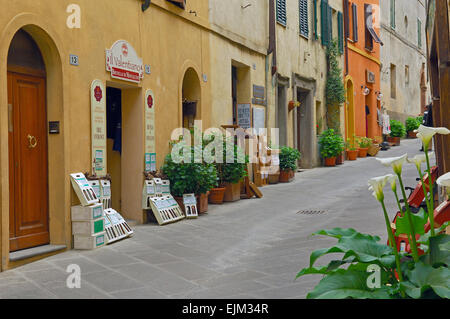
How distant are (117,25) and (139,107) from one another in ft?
4.16

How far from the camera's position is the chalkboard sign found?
12.4 metres

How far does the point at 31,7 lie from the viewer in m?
5.89

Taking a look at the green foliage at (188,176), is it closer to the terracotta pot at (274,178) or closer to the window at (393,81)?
the terracotta pot at (274,178)

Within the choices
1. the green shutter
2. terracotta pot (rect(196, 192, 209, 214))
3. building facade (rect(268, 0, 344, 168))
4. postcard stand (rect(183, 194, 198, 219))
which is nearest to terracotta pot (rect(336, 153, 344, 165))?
building facade (rect(268, 0, 344, 168))

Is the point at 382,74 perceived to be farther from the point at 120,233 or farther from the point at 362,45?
the point at 120,233

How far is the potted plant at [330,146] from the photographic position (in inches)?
663

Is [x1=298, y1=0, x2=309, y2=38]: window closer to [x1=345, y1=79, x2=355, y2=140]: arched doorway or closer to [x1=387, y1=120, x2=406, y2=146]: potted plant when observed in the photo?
[x1=345, y1=79, x2=355, y2=140]: arched doorway

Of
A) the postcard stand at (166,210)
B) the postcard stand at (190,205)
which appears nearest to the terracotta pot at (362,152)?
the postcard stand at (190,205)

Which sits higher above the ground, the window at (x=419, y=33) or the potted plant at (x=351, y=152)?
the window at (x=419, y=33)

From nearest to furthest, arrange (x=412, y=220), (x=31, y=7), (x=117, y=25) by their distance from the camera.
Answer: (x=412, y=220) < (x=31, y=7) < (x=117, y=25)

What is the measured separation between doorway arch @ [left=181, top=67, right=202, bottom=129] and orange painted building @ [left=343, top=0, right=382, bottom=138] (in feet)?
34.3

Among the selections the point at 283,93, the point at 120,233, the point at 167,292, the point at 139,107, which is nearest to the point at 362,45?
the point at 283,93

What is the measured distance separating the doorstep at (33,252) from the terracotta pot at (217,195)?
402 cm

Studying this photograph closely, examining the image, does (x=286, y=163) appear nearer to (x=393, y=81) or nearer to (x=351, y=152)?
(x=351, y=152)
